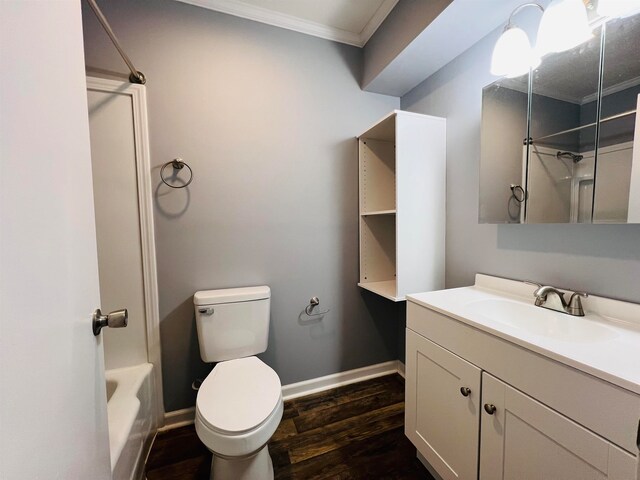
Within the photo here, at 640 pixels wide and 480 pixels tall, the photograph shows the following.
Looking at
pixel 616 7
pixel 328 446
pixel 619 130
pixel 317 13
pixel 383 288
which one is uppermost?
pixel 317 13

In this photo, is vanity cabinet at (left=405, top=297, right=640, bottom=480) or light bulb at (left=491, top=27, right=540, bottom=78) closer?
vanity cabinet at (left=405, top=297, right=640, bottom=480)

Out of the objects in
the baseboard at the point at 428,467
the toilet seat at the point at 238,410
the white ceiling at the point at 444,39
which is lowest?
the baseboard at the point at 428,467

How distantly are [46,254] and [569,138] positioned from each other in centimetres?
168

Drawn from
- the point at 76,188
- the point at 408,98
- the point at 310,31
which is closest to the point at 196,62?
the point at 310,31

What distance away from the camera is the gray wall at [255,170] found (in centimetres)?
Result: 145

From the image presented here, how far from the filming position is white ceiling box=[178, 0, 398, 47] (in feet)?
4.84

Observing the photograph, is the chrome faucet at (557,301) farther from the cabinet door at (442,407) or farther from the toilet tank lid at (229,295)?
the toilet tank lid at (229,295)

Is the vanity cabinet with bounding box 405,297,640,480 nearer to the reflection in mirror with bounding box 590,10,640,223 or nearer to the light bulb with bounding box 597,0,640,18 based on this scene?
the reflection in mirror with bounding box 590,10,640,223

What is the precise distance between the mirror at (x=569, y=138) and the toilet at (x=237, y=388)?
136 centimetres

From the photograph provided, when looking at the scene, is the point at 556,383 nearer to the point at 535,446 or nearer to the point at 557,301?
the point at 535,446

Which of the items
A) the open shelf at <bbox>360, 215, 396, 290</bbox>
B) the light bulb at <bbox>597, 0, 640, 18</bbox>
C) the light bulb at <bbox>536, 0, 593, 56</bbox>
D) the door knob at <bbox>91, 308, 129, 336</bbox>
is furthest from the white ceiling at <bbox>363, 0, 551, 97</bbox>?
the door knob at <bbox>91, 308, 129, 336</bbox>

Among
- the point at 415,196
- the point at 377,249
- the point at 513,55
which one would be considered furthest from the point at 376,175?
the point at 513,55

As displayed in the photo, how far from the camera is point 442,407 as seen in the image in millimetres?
1075

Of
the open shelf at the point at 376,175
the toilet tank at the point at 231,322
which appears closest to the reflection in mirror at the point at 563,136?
the open shelf at the point at 376,175
